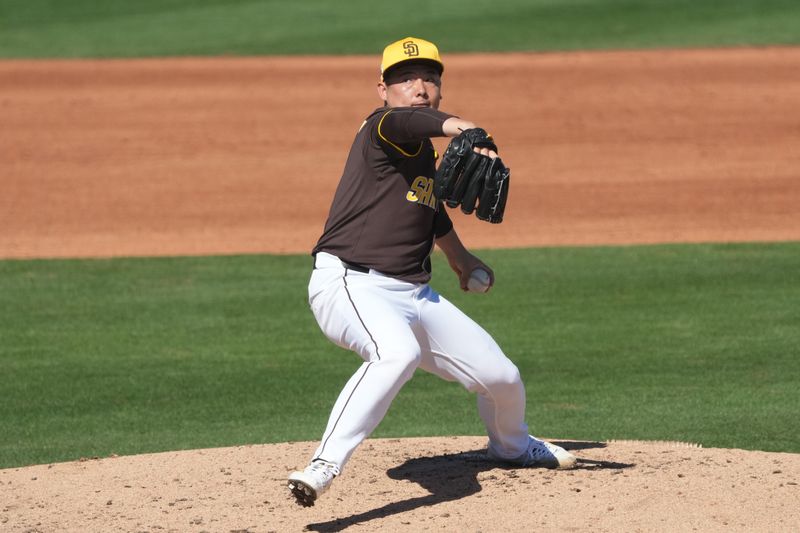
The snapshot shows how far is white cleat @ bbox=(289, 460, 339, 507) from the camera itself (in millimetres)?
4750

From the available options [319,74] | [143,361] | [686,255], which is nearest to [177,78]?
[319,74]

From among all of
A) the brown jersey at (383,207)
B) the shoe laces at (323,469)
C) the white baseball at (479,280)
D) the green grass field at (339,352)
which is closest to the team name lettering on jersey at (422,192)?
the brown jersey at (383,207)

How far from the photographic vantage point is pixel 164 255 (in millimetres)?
12320

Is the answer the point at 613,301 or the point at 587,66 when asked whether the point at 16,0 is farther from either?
the point at 613,301

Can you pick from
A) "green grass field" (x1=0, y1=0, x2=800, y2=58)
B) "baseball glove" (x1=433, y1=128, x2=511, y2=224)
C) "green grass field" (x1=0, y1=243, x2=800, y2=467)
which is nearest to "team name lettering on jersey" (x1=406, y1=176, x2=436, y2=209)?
"baseball glove" (x1=433, y1=128, x2=511, y2=224)

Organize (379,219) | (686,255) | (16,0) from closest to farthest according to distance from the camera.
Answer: (379,219) < (686,255) < (16,0)

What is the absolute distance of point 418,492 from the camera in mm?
5461

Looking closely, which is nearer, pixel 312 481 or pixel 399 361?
pixel 312 481

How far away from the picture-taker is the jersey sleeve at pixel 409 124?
4.71m

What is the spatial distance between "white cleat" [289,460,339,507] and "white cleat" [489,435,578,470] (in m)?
1.24

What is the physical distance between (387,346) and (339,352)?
13.1 ft

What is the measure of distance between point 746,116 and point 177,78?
8848 mm

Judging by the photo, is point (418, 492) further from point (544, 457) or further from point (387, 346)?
point (387, 346)

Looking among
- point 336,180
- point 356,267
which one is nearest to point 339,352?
point 356,267
